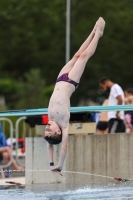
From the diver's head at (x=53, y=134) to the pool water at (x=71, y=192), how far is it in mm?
813

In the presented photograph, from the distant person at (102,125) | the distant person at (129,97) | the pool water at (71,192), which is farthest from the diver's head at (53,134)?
the distant person at (129,97)

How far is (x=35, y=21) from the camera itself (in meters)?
53.7

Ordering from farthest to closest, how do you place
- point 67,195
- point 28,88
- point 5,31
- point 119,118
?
point 5,31 < point 28,88 < point 119,118 < point 67,195

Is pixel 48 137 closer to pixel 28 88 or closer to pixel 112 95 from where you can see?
pixel 112 95

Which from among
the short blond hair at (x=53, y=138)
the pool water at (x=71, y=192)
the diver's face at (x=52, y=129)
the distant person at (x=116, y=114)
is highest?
the distant person at (x=116, y=114)

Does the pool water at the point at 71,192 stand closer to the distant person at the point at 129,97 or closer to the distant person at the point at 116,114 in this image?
the distant person at the point at 116,114

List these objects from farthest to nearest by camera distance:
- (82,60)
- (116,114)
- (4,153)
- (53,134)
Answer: (4,153)
(116,114)
(82,60)
(53,134)

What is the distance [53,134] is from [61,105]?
2.10ft

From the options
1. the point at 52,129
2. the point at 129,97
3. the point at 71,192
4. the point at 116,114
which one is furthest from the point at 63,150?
the point at 129,97

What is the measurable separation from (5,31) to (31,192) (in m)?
43.0

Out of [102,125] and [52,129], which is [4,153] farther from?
[52,129]

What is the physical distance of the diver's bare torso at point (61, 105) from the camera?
10891 mm

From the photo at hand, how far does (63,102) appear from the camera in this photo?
1107cm

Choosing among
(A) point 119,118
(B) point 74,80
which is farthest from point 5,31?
(B) point 74,80
